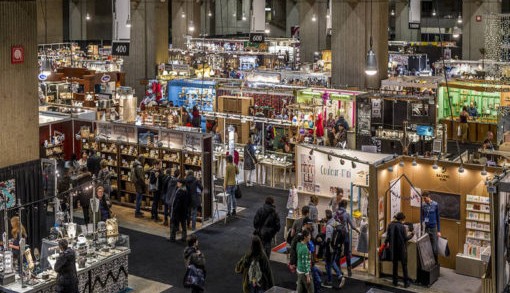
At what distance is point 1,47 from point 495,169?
26.4 ft

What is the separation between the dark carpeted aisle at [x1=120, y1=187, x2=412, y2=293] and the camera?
11.2 meters

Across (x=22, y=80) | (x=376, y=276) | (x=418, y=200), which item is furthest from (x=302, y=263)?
(x=22, y=80)

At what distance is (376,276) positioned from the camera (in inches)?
452

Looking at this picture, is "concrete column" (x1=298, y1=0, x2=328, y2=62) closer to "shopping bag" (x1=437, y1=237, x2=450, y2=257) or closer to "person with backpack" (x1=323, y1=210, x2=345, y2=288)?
"shopping bag" (x1=437, y1=237, x2=450, y2=257)

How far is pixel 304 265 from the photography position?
9531 mm

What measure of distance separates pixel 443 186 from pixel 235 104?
1044cm

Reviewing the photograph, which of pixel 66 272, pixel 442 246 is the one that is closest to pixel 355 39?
pixel 442 246

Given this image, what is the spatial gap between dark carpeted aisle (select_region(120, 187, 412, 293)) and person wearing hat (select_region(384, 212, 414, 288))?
67cm

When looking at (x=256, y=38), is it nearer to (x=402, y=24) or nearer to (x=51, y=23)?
(x=51, y=23)

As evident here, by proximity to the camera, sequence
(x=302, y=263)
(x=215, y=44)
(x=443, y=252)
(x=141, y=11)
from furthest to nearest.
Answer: (x=215, y=44)
(x=141, y=11)
(x=443, y=252)
(x=302, y=263)

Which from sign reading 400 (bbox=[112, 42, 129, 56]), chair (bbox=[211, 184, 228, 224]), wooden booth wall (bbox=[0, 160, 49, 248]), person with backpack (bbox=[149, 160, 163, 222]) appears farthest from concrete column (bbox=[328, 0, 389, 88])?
wooden booth wall (bbox=[0, 160, 49, 248])

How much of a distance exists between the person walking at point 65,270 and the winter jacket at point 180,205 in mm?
3814

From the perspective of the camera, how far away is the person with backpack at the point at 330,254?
35.7ft

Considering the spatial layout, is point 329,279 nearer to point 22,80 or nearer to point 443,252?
point 443,252
